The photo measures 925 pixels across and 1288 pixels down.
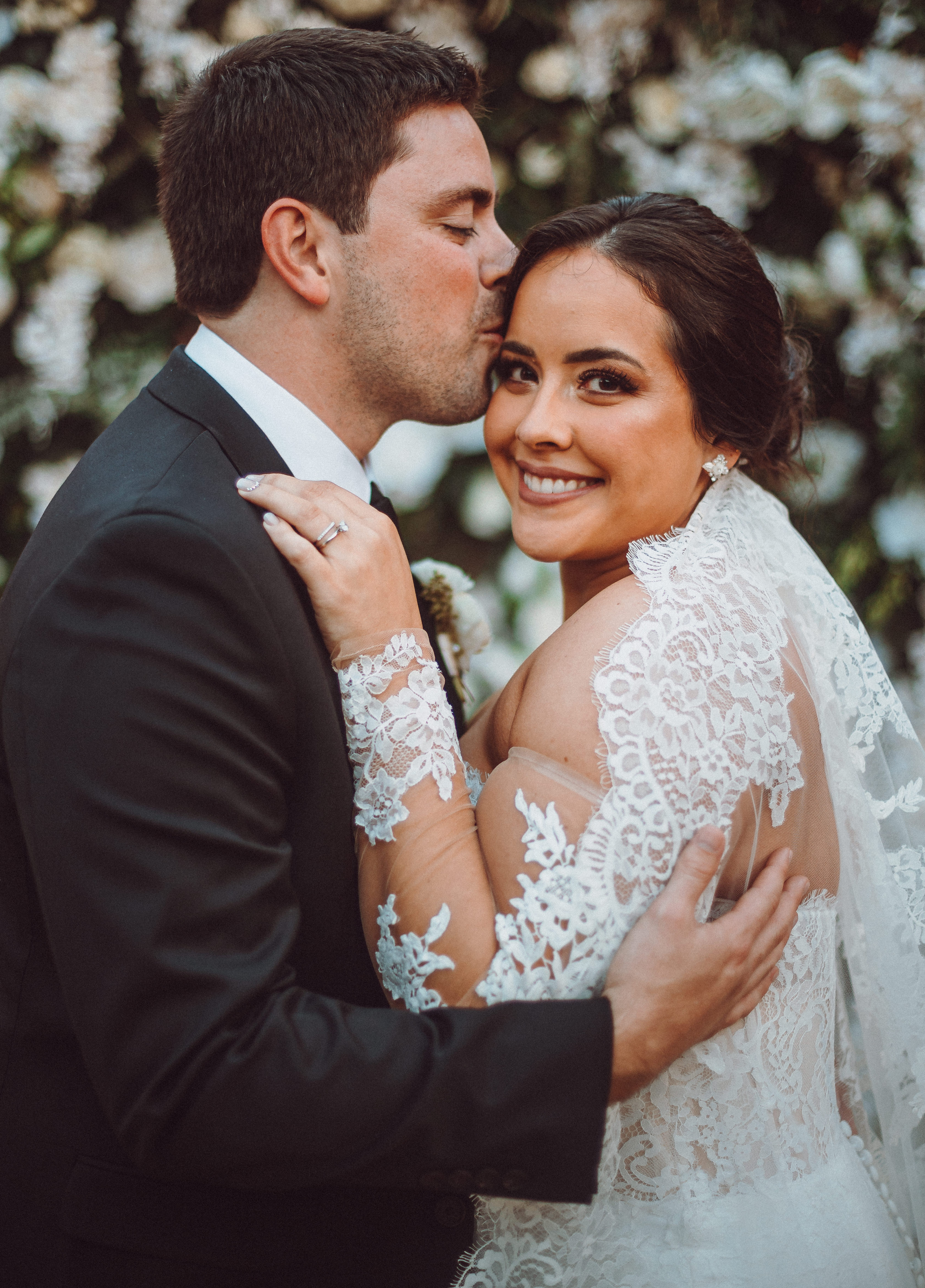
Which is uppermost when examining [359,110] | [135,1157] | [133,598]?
[359,110]

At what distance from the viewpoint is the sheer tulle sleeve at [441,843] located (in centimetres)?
159

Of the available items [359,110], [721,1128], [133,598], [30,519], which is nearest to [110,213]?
[30,519]

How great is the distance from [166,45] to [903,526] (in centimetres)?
264

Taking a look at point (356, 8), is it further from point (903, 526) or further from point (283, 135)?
point (903, 526)

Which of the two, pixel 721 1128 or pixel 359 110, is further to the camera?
pixel 359 110

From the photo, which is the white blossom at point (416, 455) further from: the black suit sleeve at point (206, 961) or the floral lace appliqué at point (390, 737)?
the black suit sleeve at point (206, 961)

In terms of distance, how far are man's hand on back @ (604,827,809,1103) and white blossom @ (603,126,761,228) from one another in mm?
2282

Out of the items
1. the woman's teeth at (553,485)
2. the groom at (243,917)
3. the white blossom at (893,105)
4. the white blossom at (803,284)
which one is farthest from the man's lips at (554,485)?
the white blossom at (893,105)

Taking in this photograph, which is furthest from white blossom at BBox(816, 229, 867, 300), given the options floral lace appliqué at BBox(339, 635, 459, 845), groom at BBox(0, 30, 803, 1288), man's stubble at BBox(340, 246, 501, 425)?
floral lace appliqué at BBox(339, 635, 459, 845)

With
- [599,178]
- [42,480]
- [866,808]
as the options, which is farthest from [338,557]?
[599,178]

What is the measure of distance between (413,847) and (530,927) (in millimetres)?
224

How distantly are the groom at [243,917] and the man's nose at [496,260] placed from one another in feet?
0.84

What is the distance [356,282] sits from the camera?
2102 millimetres

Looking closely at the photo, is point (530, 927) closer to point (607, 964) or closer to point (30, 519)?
point (607, 964)
